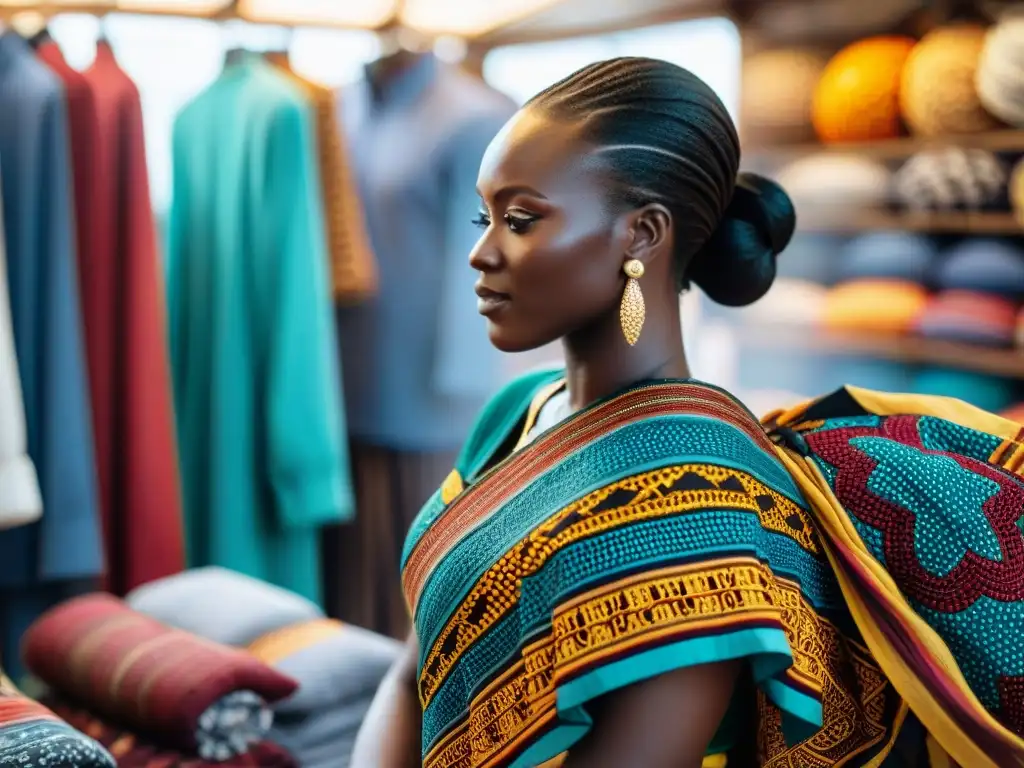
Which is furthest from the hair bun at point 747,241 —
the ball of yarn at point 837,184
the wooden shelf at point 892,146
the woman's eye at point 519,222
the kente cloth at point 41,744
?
the ball of yarn at point 837,184

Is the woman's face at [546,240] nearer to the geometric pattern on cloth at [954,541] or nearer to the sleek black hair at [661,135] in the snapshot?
the sleek black hair at [661,135]

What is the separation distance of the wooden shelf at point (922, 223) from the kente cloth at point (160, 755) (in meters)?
2.08

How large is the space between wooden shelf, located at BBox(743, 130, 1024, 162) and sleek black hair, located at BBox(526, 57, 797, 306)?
185cm

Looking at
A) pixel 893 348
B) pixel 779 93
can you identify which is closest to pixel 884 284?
pixel 893 348

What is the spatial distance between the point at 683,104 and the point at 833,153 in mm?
2379

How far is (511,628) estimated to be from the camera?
1.01m

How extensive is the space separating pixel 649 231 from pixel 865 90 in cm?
223

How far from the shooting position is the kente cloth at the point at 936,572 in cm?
99

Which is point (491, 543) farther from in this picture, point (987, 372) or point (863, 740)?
point (987, 372)

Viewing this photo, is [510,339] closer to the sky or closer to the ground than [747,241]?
closer to the ground

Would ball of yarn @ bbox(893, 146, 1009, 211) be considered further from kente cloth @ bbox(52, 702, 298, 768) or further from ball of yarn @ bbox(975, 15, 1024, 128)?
kente cloth @ bbox(52, 702, 298, 768)

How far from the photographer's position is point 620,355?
1097 millimetres

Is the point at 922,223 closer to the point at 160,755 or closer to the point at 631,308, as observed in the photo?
the point at 631,308

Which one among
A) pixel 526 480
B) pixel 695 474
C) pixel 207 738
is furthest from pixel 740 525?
pixel 207 738
